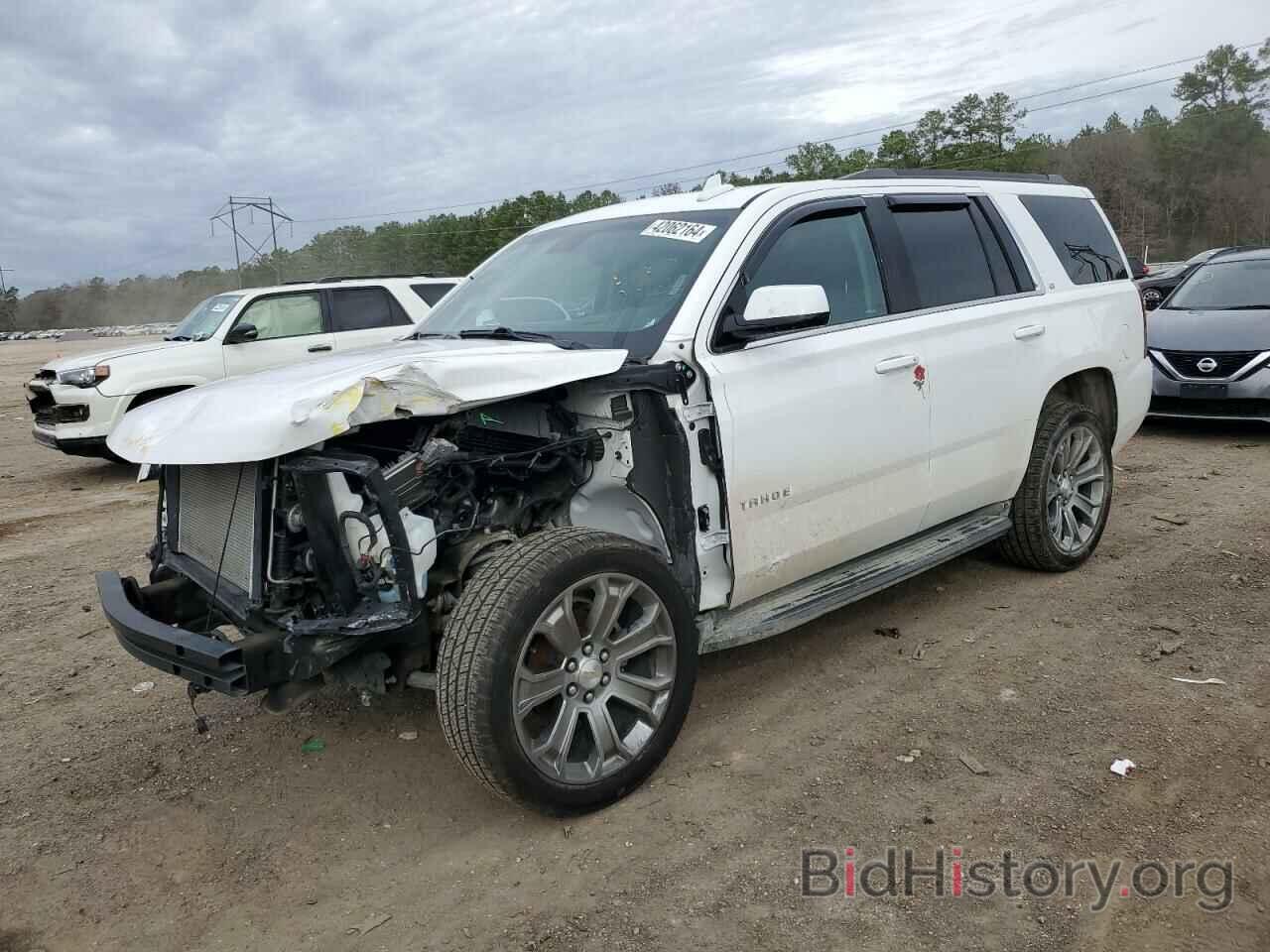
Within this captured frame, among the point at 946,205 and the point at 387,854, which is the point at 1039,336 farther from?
the point at 387,854

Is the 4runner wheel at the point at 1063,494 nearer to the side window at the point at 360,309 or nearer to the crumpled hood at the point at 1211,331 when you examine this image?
the crumpled hood at the point at 1211,331

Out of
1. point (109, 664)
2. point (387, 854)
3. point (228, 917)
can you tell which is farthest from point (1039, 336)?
point (109, 664)

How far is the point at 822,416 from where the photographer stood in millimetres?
3689

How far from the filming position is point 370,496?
2889 mm

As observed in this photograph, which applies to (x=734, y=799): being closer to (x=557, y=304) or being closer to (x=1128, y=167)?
(x=557, y=304)

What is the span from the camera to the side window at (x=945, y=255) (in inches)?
171

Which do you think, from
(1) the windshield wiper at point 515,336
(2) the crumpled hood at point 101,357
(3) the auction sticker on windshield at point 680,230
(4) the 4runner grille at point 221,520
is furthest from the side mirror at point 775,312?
(2) the crumpled hood at point 101,357

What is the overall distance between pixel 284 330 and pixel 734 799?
881 cm

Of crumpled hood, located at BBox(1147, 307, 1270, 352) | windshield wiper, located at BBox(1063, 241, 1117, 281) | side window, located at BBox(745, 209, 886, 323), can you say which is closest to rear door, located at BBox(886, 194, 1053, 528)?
side window, located at BBox(745, 209, 886, 323)

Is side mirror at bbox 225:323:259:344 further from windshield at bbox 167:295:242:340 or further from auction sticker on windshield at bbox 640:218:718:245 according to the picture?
auction sticker on windshield at bbox 640:218:718:245

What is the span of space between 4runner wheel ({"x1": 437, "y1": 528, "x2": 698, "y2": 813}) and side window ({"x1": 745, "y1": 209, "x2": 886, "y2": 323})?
4.49 feet

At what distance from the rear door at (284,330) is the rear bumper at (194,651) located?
730 centimetres

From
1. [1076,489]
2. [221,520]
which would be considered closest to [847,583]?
[1076,489]

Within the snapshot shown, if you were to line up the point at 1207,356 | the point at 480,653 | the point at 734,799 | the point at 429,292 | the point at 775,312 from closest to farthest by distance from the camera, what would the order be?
the point at 480,653 → the point at 734,799 → the point at 775,312 → the point at 1207,356 → the point at 429,292
